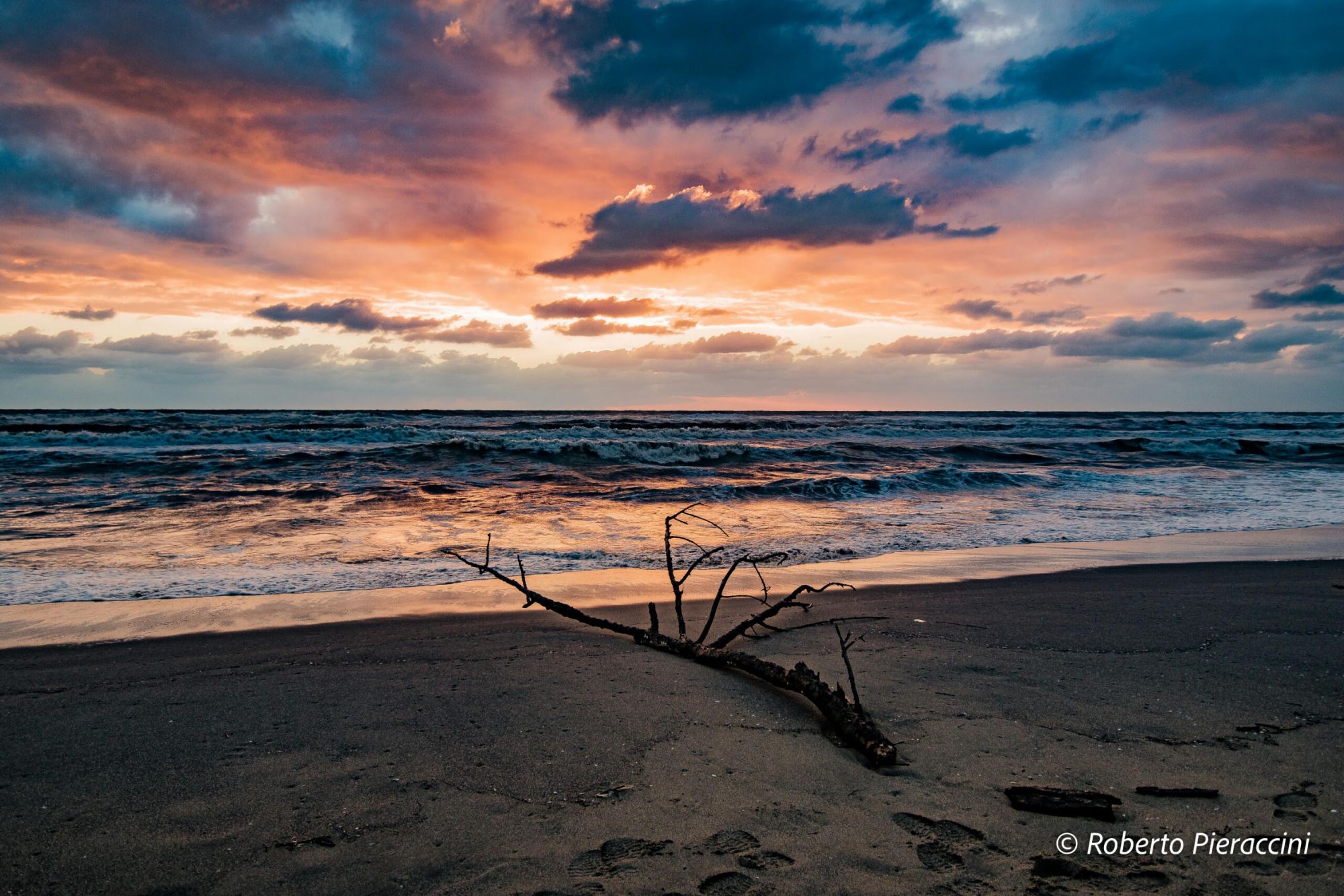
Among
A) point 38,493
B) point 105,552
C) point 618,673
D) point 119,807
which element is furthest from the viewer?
point 38,493

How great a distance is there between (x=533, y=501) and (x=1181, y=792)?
10440 millimetres

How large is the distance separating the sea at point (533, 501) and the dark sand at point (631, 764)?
107 inches

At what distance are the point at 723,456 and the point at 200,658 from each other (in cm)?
1859

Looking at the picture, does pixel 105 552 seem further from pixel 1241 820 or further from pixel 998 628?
pixel 1241 820

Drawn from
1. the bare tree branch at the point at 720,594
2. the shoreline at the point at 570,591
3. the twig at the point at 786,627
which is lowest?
the shoreline at the point at 570,591

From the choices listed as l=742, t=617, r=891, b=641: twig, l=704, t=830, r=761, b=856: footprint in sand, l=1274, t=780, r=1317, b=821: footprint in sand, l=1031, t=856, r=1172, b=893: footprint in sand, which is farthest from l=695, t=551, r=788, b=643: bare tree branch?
l=1274, t=780, r=1317, b=821: footprint in sand

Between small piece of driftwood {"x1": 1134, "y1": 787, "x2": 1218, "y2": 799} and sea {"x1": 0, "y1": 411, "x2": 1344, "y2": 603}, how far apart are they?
489 centimetres

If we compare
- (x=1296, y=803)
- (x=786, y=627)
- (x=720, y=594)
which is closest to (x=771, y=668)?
(x=720, y=594)

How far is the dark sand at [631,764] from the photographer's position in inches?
80.1

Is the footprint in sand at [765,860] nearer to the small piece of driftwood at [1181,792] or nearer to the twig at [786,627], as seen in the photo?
the small piece of driftwood at [1181,792]

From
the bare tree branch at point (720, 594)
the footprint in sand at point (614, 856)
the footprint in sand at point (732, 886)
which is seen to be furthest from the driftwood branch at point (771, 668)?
the footprint in sand at point (614, 856)

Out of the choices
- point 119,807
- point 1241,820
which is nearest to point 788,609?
point 1241,820

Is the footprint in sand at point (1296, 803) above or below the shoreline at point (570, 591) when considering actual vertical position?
above

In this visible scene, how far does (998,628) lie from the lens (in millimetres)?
4559
